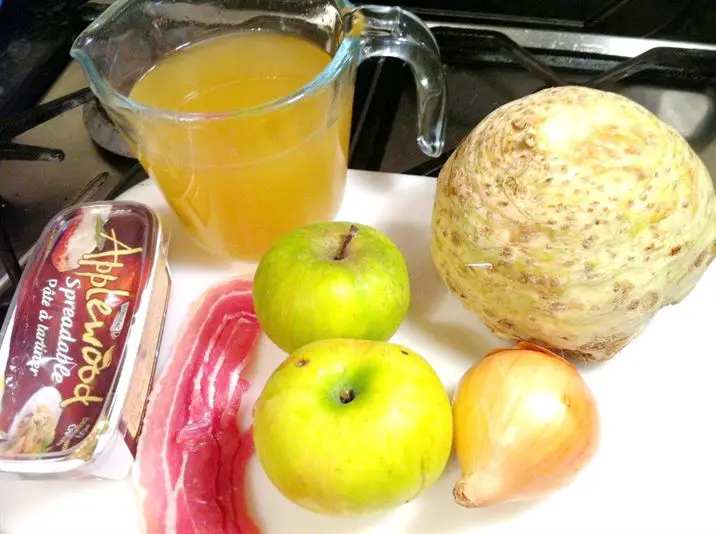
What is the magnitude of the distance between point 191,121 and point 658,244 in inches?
15.1

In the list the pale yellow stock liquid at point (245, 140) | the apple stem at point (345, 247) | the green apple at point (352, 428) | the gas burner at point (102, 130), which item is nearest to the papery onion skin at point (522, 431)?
the green apple at point (352, 428)

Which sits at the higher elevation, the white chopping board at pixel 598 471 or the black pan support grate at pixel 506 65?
the black pan support grate at pixel 506 65

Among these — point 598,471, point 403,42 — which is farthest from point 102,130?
point 598,471

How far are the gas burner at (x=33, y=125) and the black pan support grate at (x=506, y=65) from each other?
1.19ft

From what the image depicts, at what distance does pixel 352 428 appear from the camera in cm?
49

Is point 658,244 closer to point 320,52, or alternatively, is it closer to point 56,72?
point 320,52

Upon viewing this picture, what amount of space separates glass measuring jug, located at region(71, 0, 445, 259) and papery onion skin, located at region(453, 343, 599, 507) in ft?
0.89

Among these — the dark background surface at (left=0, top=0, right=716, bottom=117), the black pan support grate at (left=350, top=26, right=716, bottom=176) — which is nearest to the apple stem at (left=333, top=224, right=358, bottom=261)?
the black pan support grate at (left=350, top=26, right=716, bottom=176)

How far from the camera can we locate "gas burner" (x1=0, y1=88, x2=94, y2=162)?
2.91 feet

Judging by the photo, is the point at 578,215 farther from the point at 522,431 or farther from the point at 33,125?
the point at 33,125

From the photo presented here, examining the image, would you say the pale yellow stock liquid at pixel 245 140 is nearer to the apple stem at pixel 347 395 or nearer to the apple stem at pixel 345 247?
the apple stem at pixel 345 247

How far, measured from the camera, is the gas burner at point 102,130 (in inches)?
37.3

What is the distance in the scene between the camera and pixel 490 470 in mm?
528

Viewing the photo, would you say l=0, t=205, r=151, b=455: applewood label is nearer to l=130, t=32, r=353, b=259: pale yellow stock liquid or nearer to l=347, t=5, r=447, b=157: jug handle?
l=130, t=32, r=353, b=259: pale yellow stock liquid
